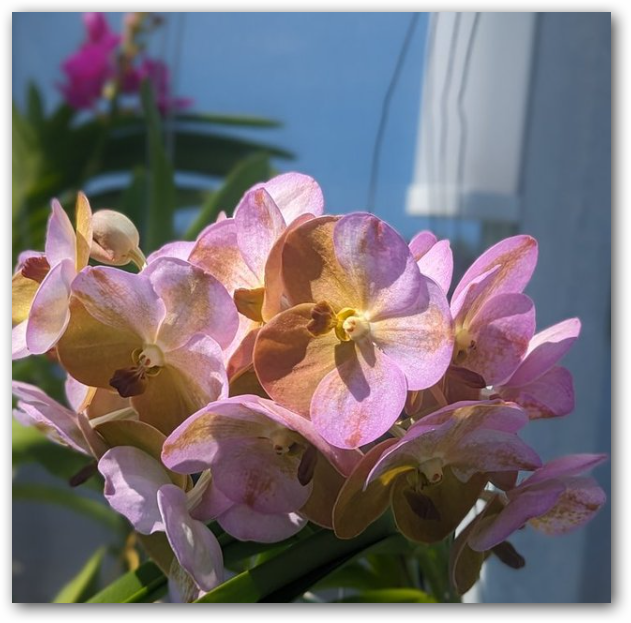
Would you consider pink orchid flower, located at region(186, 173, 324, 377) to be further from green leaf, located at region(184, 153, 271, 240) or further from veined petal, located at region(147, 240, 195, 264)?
green leaf, located at region(184, 153, 271, 240)

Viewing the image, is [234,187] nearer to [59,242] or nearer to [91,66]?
[91,66]

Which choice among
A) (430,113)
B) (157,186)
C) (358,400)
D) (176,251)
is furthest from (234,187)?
(358,400)

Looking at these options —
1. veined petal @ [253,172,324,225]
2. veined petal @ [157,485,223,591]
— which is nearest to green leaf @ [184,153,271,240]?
veined petal @ [253,172,324,225]

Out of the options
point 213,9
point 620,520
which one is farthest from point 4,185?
point 620,520

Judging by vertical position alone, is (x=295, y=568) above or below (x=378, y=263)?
below

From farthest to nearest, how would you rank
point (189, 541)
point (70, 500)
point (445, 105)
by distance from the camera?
point (70, 500) < point (445, 105) < point (189, 541)
